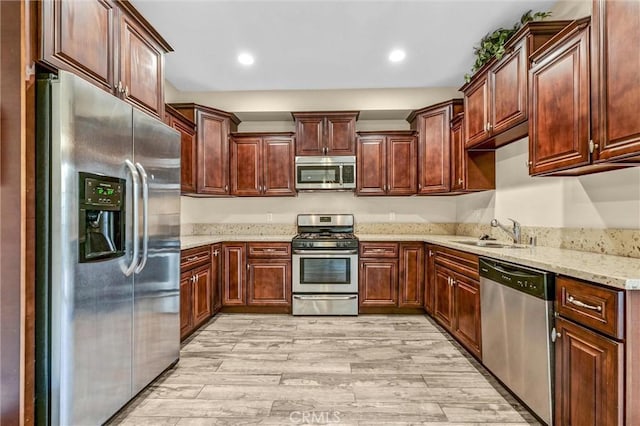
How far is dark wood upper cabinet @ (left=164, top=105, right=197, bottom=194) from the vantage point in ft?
11.3

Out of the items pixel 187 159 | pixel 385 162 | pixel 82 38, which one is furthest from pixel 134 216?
pixel 385 162

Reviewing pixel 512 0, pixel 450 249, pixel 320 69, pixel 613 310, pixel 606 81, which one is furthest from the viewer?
pixel 320 69

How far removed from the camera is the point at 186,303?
116 inches

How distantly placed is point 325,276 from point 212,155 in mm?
2001

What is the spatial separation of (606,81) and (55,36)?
8.84 ft

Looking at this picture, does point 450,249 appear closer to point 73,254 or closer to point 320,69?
point 320,69

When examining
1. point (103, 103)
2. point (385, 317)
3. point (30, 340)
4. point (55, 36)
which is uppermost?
point (55, 36)

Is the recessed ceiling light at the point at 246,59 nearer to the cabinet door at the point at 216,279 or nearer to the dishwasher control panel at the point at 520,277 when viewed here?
the cabinet door at the point at 216,279

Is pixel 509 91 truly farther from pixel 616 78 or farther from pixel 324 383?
pixel 324 383

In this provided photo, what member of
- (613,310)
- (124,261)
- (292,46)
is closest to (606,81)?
(613,310)

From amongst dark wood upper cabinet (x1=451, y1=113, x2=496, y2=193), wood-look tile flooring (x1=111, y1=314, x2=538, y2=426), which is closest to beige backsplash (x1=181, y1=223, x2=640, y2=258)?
dark wood upper cabinet (x1=451, y1=113, x2=496, y2=193)

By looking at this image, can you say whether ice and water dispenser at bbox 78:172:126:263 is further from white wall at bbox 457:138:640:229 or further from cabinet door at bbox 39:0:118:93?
white wall at bbox 457:138:640:229

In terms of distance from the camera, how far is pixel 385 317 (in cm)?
374

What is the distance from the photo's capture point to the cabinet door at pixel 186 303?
285cm
